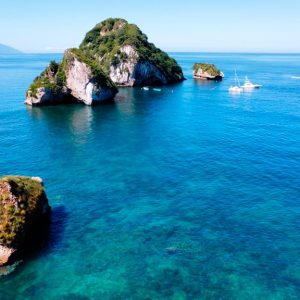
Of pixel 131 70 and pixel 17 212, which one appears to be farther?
pixel 131 70

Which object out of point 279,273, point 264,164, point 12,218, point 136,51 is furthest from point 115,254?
point 136,51

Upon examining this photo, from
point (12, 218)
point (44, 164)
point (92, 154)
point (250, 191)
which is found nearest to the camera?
point (12, 218)

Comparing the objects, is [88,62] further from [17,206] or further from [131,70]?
[17,206]

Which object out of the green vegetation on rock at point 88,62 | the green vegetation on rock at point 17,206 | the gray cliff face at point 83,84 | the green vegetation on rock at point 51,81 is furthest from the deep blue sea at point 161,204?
the green vegetation on rock at point 88,62

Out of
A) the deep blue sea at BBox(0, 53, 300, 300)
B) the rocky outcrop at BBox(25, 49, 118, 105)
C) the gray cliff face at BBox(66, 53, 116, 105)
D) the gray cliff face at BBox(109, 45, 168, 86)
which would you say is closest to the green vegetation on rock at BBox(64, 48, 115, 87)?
the rocky outcrop at BBox(25, 49, 118, 105)

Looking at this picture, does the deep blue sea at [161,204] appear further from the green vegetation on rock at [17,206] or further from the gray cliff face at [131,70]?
the gray cliff face at [131,70]

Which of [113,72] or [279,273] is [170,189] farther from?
[113,72]

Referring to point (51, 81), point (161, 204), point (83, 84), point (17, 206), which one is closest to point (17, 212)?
point (17, 206)
